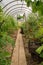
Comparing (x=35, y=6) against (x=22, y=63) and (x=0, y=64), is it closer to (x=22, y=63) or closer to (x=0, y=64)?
(x=0, y=64)

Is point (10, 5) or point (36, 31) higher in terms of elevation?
point (10, 5)

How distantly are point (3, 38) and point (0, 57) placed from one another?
401mm

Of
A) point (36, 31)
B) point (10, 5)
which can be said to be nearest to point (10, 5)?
point (10, 5)

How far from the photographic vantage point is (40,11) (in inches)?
54.7

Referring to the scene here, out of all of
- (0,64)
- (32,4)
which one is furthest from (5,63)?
(32,4)

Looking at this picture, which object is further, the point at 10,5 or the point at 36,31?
the point at 10,5

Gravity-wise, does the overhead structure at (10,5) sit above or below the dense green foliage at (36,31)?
above

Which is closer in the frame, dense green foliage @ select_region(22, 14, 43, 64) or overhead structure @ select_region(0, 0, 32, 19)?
dense green foliage @ select_region(22, 14, 43, 64)

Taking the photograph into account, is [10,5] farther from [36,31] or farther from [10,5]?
[36,31]

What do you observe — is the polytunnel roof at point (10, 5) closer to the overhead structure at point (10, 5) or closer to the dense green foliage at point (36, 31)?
the overhead structure at point (10, 5)

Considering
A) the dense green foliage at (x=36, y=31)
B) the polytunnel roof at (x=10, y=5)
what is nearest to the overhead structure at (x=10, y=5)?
the polytunnel roof at (x=10, y=5)

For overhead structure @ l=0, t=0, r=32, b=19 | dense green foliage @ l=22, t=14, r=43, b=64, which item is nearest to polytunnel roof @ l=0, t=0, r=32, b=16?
overhead structure @ l=0, t=0, r=32, b=19

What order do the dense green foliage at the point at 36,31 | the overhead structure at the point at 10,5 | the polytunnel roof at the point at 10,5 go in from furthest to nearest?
the polytunnel roof at the point at 10,5 → the overhead structure at the point at 10,5 → the dense green foliage at the point at 36,31

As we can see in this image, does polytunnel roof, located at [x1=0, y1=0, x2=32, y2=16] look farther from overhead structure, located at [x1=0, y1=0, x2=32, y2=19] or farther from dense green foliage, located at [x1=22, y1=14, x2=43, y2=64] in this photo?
dense green foliage, located at [x1=22, y1=14, x2=43, y2=64]
